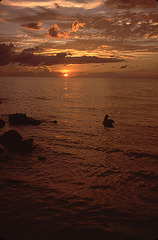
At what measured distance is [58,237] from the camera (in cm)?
1012

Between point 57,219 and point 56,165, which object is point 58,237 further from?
point 56,165

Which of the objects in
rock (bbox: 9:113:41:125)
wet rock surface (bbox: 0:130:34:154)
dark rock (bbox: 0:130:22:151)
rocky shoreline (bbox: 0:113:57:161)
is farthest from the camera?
rock (bbox: 9:113:41:125)

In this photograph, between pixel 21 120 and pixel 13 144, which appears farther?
pixel 21 120

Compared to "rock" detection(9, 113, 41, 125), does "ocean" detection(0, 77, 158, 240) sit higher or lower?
lower

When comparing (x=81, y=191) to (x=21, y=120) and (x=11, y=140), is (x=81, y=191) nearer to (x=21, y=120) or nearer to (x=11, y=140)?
(x=11, y=140)

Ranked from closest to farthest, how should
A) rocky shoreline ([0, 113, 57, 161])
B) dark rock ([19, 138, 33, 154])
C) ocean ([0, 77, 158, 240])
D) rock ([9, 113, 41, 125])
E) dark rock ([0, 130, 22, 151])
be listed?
ocean ([0, 77, 158, 240]) < rocky shoreline ([0, 113, 57, 161]) < dark rock ([19, 138, 33, 154]) < dark rock ([0, 130, 22, 151]) < rock ([9, 113, 41, 125])

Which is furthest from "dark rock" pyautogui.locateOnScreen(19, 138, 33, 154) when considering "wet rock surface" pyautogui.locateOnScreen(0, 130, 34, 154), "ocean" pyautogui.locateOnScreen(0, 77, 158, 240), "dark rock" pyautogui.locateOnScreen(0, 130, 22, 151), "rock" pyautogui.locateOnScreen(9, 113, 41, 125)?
"rock" pyautogui.locateOnScreen(9, 113, 41, 125)

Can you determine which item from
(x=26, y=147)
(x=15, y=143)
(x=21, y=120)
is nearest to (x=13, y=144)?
(x=15, y=143)

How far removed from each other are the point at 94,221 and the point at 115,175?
5.98 meters

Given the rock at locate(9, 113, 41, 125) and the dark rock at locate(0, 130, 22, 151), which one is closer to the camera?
the dark rock at locate(0, 130, 22, 151)

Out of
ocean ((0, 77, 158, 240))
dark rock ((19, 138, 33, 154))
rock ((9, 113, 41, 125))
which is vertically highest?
rock ((9, 113, 41, 125))

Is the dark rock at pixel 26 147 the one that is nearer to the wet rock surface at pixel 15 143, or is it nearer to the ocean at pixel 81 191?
the wet rock surface at pixel 15 143

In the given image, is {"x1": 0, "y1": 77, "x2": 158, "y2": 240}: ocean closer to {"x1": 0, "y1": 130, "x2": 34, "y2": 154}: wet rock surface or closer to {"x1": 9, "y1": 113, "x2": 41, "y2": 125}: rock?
{"x1": 0, "y1": 130, "x2": 34, "y2": 154}: wet rock surface

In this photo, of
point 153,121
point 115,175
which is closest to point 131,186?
point 115,175
